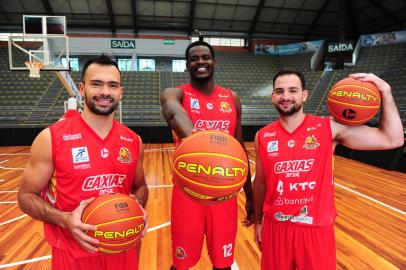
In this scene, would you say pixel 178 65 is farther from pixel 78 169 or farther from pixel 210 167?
pixel 210 167

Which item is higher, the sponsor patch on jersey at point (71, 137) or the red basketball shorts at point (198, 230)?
the sponsor patch on jersey at point (71, 137)

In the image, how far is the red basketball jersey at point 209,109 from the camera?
7.21ft

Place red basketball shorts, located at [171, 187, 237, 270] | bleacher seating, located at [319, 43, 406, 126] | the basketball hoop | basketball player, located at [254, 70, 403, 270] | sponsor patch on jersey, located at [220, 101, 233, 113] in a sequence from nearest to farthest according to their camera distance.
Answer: basketball player, located at [254, 70, 403, 270], red basketball shorts, located at [171, 187, 237, 270], sponsor patch on jersey, located at [220, 101, 233, 113], the basketball hoop, bleacher seating, located at [319, 43, 406, 126]

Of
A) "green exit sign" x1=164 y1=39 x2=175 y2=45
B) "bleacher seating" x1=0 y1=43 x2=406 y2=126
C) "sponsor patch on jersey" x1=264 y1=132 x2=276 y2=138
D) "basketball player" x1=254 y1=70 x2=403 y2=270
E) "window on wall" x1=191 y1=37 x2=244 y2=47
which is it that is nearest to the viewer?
"basketball player" x1=254 y1=70 x2=403 y2=270

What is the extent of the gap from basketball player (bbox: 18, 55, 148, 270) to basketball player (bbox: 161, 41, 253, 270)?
0.53 metres

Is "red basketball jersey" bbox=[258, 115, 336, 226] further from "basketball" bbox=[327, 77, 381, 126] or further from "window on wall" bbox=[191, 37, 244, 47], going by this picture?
"window on wall" bbox=[191, 37, 244, 47]

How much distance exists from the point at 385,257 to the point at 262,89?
15.5 m

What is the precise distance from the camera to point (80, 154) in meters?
1.59

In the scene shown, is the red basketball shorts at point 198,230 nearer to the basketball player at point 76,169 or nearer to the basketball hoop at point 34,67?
the basketball player at point 76,169

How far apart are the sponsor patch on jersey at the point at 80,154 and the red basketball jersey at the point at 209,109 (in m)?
0.74

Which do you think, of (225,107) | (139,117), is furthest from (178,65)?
(225,107)

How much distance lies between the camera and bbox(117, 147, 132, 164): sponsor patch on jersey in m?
1.69

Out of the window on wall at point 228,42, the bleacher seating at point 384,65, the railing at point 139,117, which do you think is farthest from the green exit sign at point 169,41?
the bleacher seating at point 384,65

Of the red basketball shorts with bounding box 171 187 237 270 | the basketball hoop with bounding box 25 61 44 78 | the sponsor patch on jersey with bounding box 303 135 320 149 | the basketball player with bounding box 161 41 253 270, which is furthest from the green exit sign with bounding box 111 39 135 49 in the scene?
the sponsor patch on jersey with bounding box 303 135 320 149
